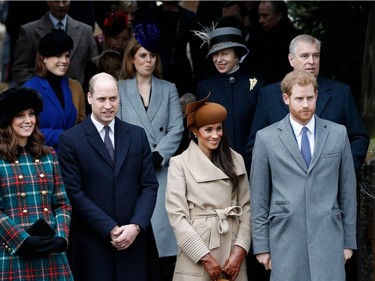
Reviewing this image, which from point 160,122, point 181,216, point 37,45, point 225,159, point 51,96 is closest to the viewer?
point 181,216

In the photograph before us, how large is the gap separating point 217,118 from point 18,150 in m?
1.55

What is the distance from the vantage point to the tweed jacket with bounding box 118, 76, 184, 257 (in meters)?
8.71

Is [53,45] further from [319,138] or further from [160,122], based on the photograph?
[319,138]

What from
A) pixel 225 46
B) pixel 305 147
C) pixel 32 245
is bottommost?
pixel 32 245

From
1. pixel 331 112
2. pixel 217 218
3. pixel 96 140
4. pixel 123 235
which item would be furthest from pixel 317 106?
pixel 123 235

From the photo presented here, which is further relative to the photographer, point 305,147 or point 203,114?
point 203,114

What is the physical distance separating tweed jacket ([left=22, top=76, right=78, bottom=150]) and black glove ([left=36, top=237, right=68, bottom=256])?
4.78ft

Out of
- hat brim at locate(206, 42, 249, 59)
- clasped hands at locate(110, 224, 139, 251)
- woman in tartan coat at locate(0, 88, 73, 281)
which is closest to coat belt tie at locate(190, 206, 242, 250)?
clasped hands at locate(110, 224, 139, 251)

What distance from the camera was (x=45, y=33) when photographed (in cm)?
989

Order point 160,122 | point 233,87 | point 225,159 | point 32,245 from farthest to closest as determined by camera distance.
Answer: point 160,122
point 233,87
point 225,159
point 32,245

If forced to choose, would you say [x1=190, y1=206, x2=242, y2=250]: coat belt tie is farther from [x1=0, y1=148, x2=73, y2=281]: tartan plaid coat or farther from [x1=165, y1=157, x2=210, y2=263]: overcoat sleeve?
[x1=0, y1=148, x2=73, y2=281]: tartan plaid coat

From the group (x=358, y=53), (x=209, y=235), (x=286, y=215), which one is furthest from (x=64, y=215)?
(x=358, y=53)

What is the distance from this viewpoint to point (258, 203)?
7.47 meters

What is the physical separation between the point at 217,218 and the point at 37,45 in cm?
304
